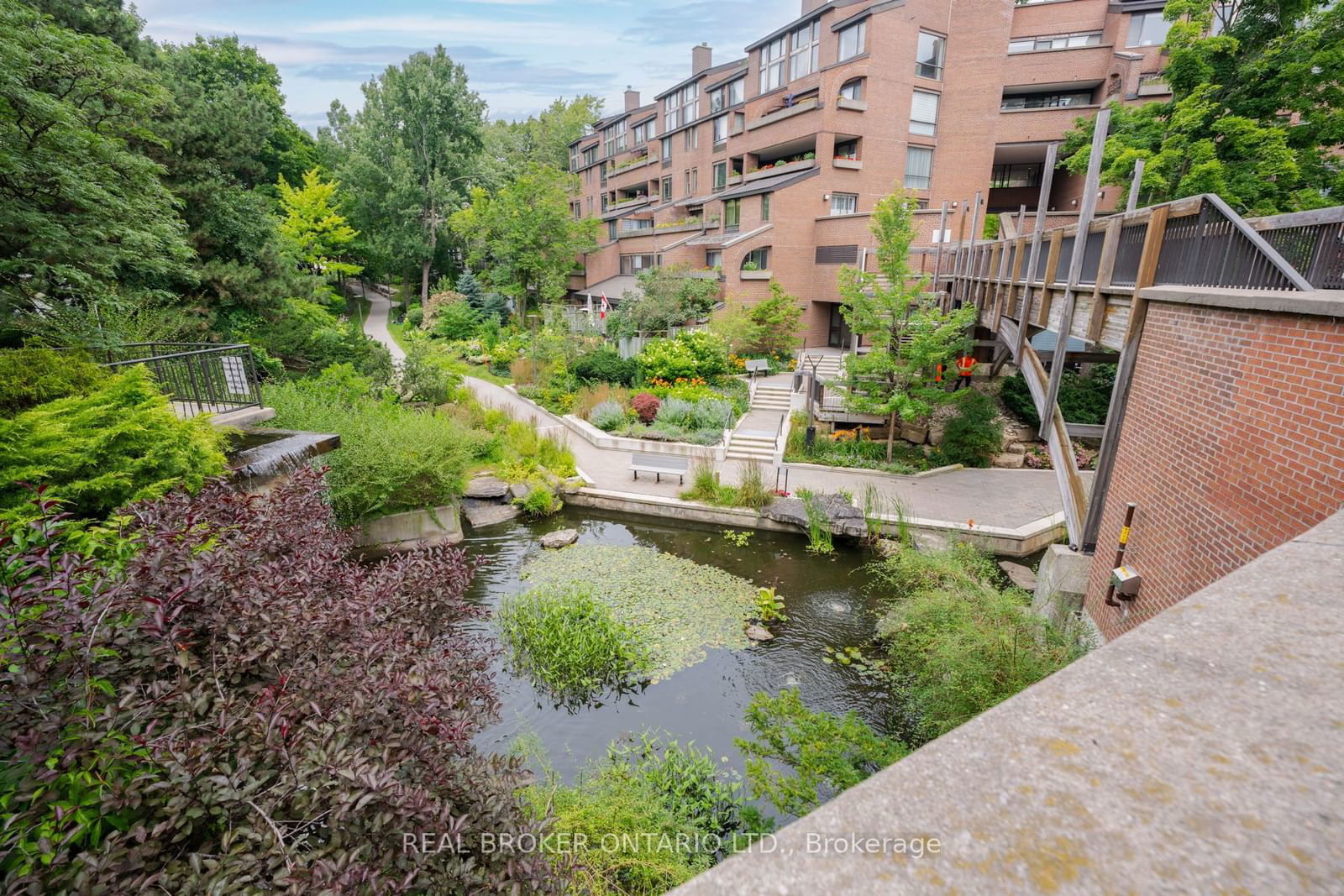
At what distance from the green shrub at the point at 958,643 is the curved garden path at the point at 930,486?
375cm

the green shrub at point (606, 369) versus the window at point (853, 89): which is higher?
the window at point (853, 89)

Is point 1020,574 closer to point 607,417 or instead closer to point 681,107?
point 607,417

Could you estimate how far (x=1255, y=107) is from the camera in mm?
13367

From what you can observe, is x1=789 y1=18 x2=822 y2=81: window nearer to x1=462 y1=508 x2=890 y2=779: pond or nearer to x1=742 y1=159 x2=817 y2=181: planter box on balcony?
x1=742 y1=159 x2=817 y2=181: planter box on balcony

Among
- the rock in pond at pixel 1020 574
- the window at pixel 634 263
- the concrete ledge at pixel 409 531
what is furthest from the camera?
the window at pixel 634 263

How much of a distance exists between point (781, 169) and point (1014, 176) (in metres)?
12.2

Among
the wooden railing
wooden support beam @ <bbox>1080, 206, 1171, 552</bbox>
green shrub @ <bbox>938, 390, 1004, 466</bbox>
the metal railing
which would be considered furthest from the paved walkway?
the metal railing

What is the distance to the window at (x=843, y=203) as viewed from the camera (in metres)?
26.7

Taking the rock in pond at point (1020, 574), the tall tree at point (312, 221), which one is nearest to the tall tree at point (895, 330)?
the rock in pond at point (1020, 574)

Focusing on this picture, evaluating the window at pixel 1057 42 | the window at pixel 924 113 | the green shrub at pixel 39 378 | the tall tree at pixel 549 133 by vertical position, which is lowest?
the green shrub at pixel 39 378

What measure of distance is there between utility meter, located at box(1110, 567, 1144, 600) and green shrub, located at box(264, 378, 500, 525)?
35.7 feet

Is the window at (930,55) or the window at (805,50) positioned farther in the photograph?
the window at (805,50)

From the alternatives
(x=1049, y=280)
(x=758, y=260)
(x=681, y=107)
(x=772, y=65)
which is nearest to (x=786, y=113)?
(x=772, y=65)

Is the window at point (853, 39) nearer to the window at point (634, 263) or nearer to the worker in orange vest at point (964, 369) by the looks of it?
the window at point (634, 263)
